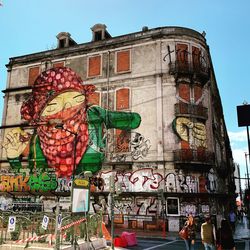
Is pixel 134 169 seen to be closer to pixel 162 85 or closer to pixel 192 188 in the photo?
pixel 192 188

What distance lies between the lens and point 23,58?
1448 inches

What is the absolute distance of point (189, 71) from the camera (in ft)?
94.4

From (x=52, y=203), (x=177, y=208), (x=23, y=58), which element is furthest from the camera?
(x=23, y=58)

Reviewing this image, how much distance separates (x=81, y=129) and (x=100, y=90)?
14.4ft

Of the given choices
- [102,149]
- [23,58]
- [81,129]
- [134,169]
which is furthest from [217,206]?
[23,58]

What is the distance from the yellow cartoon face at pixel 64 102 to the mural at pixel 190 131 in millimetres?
10279

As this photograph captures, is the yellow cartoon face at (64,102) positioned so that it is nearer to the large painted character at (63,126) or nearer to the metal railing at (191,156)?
the large painted character at (63,126)

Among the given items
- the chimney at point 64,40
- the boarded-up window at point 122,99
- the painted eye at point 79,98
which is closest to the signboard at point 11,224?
the boarded-up window at point 122,99

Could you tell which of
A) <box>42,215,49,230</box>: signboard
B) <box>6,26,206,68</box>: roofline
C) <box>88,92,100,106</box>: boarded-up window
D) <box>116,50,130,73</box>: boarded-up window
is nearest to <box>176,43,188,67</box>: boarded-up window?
<box>6,26,206,68</box>: roofline

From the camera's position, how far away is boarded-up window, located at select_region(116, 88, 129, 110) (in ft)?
99.1

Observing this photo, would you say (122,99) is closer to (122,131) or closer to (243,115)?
(122,131)

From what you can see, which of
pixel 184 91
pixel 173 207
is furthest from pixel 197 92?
pixel 173 207

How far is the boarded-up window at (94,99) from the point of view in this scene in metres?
31.4

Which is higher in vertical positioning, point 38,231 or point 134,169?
point 134,169
